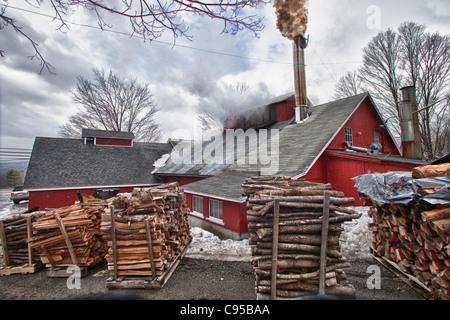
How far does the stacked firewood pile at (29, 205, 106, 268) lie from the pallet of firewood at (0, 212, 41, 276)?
26.4 inches

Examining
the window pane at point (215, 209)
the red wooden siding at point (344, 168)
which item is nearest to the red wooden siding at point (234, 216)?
the window pane at point (215, 209)

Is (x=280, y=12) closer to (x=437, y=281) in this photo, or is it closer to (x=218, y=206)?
(x=218, y=206)

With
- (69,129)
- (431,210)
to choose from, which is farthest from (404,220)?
(69,129)

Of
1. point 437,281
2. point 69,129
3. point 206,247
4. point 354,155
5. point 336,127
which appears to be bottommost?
point 206,247

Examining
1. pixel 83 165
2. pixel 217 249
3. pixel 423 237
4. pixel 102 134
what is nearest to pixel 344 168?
pixel 423 237

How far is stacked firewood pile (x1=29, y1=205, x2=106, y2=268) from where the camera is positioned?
6.29m

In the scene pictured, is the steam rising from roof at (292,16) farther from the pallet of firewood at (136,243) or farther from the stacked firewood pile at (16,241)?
the stacked firewood pile at (16,241)

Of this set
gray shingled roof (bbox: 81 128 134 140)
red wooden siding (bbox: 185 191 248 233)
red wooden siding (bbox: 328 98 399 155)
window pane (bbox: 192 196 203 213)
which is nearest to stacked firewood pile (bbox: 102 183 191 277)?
red wooden siding (bbox: 185 191 248 233)

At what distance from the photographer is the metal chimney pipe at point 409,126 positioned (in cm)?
1302

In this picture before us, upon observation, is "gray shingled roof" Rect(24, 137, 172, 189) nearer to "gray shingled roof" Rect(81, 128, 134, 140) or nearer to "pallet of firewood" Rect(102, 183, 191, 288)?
"gray shingled roof" Rect(81, 128, 134, 140)

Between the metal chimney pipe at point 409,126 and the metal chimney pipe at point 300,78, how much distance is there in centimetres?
603
